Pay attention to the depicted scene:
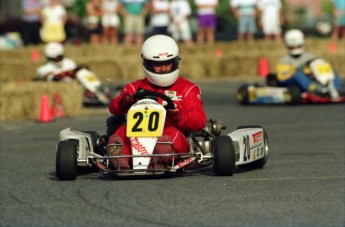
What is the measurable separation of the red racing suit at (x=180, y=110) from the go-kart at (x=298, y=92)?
7949 millimetres

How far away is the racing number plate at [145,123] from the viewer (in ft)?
31.9

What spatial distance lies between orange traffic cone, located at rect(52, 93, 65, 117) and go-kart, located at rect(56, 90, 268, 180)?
702cm

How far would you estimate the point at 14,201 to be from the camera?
28.6ft

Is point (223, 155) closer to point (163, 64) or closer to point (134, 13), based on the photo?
point (163, 64)

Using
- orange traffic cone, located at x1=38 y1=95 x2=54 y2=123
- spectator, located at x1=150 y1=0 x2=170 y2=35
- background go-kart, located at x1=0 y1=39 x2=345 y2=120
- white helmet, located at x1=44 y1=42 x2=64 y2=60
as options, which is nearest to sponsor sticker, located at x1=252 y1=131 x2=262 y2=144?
orange traffic cone, located at x1=38 y1=95 x2=54 y2=123

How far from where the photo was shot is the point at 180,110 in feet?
33.3

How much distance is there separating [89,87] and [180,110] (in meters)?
9.19

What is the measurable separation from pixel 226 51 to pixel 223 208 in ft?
62.5

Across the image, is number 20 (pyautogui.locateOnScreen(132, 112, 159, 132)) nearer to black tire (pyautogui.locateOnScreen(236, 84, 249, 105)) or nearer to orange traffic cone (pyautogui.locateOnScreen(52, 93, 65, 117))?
orange traffic cone (pyautogui.locateOnScreen(52, 93, 65, 117))

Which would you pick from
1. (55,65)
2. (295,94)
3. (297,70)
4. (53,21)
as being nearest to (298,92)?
(295,94)

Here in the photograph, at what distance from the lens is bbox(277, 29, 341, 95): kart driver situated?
60.7 feet

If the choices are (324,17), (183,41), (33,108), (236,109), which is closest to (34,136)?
(33,108)

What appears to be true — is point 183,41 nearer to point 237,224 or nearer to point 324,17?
point 324,17

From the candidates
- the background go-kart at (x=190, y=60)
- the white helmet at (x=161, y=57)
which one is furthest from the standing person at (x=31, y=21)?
the white helmet at (x=161, y=57)
